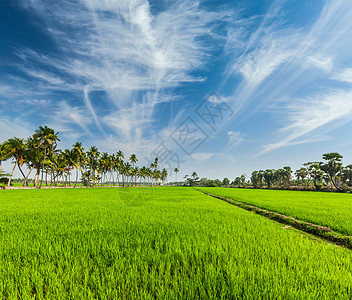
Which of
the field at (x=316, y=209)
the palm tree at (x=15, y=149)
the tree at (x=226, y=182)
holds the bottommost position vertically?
the tree at (x=226, y=182)

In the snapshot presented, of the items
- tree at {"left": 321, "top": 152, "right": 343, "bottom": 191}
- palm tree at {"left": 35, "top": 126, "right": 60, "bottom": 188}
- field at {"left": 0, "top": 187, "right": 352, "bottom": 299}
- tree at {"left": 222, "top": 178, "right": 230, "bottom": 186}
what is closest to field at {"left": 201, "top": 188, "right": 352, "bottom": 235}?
field at {"left": 0, "top": 187, "right": 352, "bottom": 299}

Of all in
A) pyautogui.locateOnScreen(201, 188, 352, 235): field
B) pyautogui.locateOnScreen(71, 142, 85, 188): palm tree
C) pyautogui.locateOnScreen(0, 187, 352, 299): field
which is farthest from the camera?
pyautogui.locateOnScreen(71, 142, 85, 188): palm tree

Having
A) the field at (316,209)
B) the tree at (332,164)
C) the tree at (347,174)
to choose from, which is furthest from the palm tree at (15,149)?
the tree at (347,174)

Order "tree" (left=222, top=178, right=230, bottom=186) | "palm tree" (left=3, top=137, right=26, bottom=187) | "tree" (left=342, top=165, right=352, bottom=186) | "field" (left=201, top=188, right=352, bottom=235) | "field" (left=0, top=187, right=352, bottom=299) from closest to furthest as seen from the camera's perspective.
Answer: "field" (left=0, top=187, right=352, bottom=299) < "field" (left=201, top=188, right=352, bottom=235) < "palm tree" (left=3, top=137, right=26, bottom=187) < "tree" (left=342, top=165, right=352, bottom=186) < "tree" (left=222, top=178, right=230, bottom=186)

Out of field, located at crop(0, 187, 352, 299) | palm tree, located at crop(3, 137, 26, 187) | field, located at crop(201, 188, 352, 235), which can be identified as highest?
palm tree, located at crop(3, 137, 26, 187)

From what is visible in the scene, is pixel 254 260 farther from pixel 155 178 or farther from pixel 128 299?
pixel 155 178

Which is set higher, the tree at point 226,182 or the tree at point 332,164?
the tree at point 332,164

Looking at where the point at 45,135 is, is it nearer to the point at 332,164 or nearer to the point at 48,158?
the point at 48,158

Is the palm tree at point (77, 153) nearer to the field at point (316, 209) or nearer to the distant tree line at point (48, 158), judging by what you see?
the distant tree line at point (48, 158)

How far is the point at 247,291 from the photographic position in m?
2.12

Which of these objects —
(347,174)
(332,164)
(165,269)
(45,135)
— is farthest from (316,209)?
(347,174)

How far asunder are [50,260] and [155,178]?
120 metres

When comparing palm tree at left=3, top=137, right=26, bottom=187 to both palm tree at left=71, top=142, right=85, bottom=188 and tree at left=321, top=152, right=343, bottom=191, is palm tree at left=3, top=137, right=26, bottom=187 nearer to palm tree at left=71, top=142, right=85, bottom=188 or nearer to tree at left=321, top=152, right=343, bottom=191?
palm tree at left=71, top=142, right=85, bottom=188

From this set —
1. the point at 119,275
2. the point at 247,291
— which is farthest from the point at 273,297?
the point at 119,275
